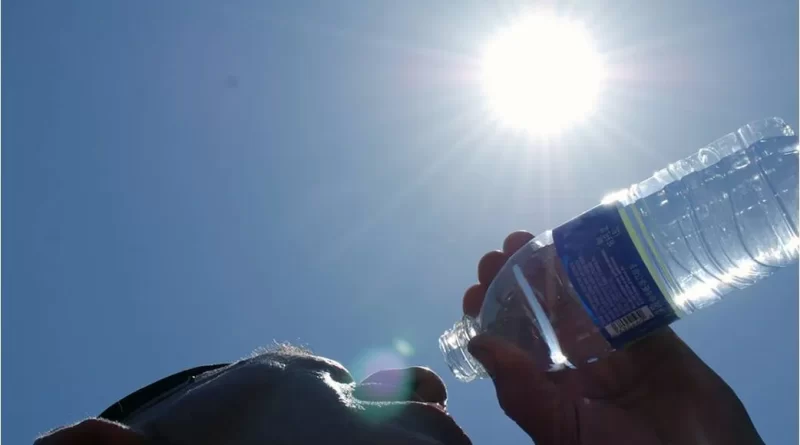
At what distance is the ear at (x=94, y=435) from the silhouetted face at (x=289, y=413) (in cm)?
6

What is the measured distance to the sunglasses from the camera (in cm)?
190

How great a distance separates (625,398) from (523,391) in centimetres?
52

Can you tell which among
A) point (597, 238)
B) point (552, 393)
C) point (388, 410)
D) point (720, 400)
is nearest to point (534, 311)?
point (552, 393)

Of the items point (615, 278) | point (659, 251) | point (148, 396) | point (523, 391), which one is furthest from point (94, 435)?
point (659, 251)

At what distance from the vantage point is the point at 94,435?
1.31 metres

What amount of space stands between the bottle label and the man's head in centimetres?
78

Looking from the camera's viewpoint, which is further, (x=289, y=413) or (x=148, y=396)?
(x=148, y=396)

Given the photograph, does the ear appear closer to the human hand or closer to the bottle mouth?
the human hand

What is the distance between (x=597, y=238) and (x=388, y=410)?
1085 mm

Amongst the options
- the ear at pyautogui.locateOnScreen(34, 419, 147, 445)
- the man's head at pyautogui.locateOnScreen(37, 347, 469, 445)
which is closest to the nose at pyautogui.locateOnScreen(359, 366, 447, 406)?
the man's head at pyautogui.locateOnScreen(37, 347, 469, 445)

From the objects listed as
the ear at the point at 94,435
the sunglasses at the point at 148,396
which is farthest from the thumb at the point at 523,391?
the ear at the point at 94,435

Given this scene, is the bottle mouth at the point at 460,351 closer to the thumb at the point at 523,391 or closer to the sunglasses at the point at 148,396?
the thumb at the point at 523,391

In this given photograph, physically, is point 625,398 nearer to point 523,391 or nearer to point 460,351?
point 523,391

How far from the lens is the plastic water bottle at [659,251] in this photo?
2.24 m
